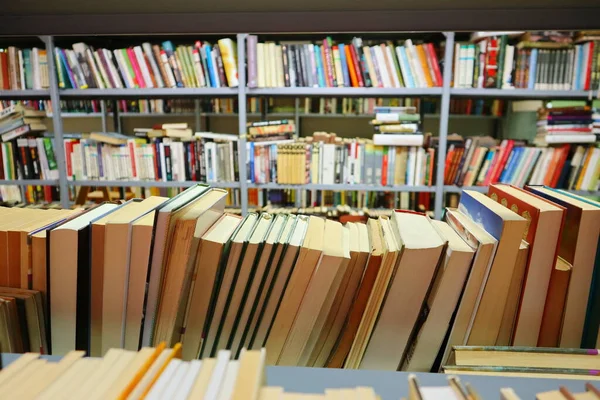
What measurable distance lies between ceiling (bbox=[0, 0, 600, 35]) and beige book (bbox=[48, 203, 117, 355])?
31 centimetres

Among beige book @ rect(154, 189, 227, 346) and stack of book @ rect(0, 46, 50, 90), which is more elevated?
stack of book @ rect(0, 46, 50, 90)

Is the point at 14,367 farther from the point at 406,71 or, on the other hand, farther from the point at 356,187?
the point at 406,71

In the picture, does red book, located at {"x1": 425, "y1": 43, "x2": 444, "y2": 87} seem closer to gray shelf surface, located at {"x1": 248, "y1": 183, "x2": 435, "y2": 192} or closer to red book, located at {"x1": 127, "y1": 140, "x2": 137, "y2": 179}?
gray shelf surface, located at {"x1": 248, "y1": 183, "x2": 435, "y2": 192}

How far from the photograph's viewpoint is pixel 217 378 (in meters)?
0.41

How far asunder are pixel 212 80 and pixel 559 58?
1971mm

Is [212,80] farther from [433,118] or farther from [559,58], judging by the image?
[433,118]

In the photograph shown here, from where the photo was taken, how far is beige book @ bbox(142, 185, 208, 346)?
61cm

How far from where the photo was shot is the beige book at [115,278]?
2.08 feet

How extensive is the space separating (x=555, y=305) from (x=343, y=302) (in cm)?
38

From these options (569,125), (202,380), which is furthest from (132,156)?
(569,125)

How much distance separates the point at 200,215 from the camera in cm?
65

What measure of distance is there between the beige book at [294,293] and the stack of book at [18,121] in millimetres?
2618

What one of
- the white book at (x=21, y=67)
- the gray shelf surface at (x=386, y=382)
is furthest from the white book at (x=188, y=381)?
the white book at (x=21, y=67)

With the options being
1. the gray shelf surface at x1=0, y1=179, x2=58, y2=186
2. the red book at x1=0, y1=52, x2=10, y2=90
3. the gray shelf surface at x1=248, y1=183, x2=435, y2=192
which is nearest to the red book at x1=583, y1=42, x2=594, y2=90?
the gray shelf surface at x1=248, y1=183, x2=435, y2=192
